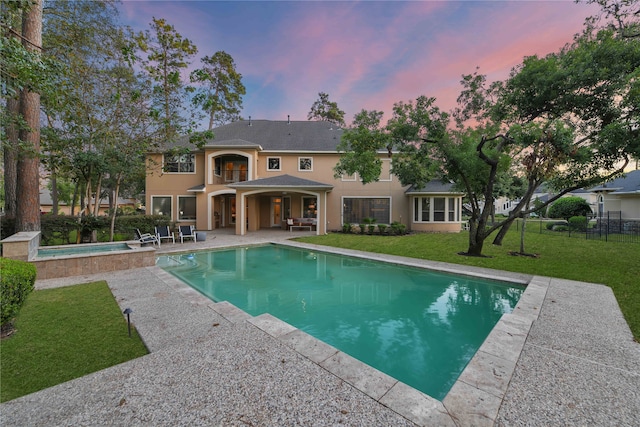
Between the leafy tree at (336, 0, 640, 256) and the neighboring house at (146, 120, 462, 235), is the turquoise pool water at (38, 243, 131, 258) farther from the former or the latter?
the leafy tree at (336, 0, 640, 256)

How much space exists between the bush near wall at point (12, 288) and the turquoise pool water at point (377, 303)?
3.07m

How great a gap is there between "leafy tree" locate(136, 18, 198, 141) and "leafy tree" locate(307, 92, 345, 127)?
19280mm

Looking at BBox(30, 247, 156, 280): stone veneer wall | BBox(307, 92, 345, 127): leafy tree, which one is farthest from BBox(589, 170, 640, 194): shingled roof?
BBox(30, 247, 156, 280): stone veneer wall

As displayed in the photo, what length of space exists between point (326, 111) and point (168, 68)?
20.1 m

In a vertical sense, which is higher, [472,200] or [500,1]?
[500,1]

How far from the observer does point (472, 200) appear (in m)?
10.5

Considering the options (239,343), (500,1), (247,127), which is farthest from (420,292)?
(247,127)

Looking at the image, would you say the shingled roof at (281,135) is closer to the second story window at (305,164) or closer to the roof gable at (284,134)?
the roof gable at (284,134)

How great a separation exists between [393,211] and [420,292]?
12.9 metres

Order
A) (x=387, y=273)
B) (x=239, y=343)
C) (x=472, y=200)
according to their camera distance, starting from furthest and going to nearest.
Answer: (x=472, y=200) → (x=387, y=273) → (x=239, y=343)

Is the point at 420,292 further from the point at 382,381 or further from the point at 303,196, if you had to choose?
the point at 303,196

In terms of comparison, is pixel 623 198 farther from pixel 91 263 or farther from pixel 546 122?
pixel 91 263

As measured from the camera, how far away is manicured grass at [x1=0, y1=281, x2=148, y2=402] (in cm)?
290

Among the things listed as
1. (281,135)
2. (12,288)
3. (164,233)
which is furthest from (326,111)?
(12,288)
